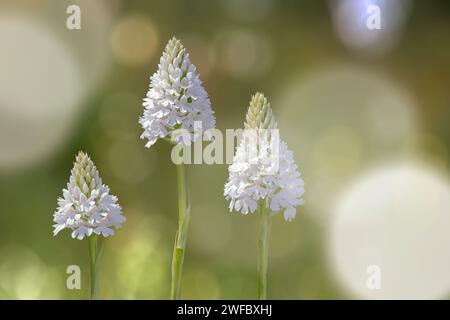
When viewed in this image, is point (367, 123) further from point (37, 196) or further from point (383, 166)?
point (37, 196)

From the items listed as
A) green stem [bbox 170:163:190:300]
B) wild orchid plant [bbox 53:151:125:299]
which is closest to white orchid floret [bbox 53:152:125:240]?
wild orchid plant [bbox 53:151:125:299]

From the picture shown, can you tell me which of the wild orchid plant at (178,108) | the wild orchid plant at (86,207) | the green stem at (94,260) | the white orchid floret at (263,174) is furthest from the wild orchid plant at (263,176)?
the green stem at (94,260)

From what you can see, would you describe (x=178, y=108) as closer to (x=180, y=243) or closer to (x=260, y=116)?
(x=260, y=116)

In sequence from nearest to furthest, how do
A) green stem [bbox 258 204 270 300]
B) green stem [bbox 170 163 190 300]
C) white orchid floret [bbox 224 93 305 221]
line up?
white orchid floret [bbox 224 93 305 221]
green stem [bbox 258 204 270 300]
green stem [bbox 170 163 190 300]

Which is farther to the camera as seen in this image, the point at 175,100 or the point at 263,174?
the point at 175,100

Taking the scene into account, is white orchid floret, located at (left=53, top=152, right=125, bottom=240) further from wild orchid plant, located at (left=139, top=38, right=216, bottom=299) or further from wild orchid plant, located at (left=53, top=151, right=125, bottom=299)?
wild orchid plant, located at (left=139, top=38, right=216, bottom=299)

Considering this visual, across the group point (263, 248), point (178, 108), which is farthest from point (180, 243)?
point (178, 108)
